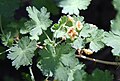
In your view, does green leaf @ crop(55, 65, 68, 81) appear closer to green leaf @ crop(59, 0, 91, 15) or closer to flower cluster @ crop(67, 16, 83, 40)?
flower cluster @ crop(67, 16, 83, 40)

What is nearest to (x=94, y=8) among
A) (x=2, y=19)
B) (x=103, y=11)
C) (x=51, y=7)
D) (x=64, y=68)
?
(x=103, y=11)

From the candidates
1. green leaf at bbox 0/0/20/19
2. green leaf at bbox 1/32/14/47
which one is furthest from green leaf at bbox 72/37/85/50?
green leaf at bbox 0/0/20/19

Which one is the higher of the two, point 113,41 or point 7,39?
point 7,39

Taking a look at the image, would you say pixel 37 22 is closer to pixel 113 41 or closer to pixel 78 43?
pixel 78 43

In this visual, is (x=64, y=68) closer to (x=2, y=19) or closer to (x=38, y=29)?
(x=38, y=29)

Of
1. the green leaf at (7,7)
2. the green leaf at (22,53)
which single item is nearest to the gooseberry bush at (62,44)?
the green leaf at (22,53)

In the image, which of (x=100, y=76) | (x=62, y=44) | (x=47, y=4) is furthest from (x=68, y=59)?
(x=47, y=4)

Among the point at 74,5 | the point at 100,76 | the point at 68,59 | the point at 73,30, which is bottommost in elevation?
the point at 100,76
